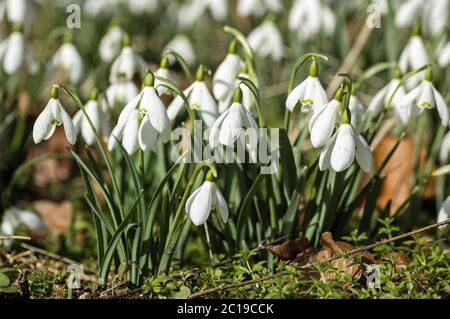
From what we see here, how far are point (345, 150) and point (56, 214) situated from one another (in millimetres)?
1423

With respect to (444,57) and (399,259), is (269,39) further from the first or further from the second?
(399,259)

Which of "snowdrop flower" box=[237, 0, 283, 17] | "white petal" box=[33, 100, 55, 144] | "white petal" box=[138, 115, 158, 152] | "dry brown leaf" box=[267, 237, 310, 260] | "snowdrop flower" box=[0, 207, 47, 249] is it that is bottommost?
"dry brown leaf" box=[267, 237, 310, 260]

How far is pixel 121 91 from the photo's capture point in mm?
2180

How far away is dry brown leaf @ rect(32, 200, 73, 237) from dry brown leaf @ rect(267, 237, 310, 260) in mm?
1005

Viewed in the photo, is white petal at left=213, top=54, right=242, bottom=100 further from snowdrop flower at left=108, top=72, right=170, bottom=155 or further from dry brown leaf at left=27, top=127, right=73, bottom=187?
dry brown leaf at left=27, top=127, right=73, bottom=187

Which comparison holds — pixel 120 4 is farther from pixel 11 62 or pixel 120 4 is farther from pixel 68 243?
pixel 68 243

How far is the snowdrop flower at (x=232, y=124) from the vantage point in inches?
63.1

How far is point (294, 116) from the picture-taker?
321cm

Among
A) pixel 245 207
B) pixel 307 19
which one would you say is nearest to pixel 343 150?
pixel 245 207

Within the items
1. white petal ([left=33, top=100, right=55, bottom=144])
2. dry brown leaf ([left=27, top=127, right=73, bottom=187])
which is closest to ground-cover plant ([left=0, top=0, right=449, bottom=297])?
white petal ([left=33, top=100, right=55, bottom=144])

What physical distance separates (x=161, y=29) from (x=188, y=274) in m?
2.29

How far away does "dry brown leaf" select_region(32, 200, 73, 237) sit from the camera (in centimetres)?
259

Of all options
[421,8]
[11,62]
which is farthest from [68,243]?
[421,8]
